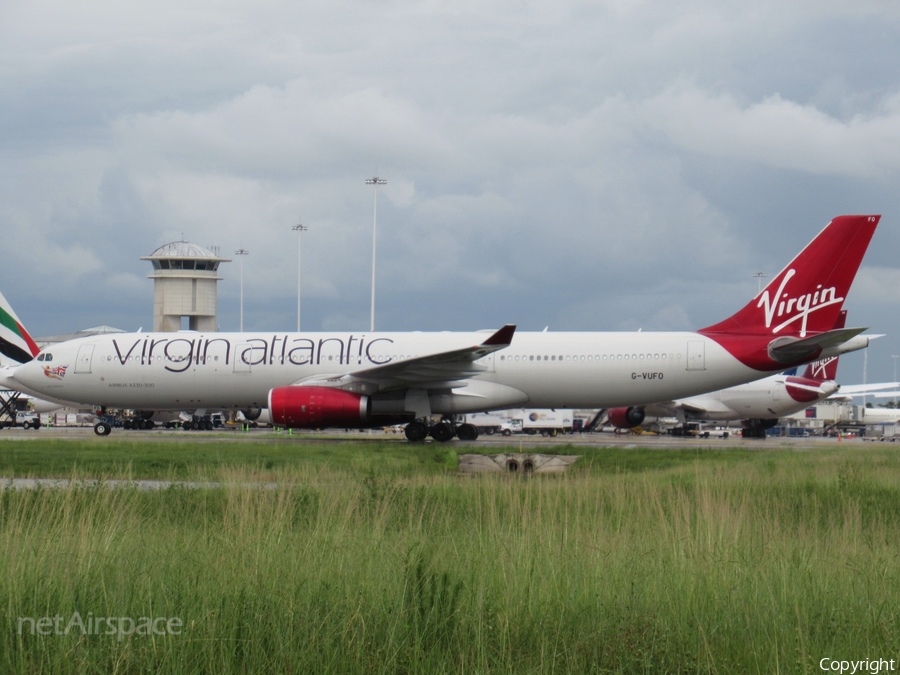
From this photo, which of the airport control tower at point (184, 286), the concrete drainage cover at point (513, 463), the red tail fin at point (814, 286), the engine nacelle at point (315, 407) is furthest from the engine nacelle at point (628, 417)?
the airport control tower at point (184, 286)

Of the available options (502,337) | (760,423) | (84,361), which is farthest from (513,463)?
(760,423)

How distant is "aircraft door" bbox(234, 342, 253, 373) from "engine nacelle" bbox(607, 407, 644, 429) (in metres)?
18.8

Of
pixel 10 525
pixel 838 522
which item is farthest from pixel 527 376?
pixel 10 525

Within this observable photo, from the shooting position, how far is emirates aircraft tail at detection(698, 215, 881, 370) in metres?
27.1

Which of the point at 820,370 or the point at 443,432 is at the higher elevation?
the point at 820,370

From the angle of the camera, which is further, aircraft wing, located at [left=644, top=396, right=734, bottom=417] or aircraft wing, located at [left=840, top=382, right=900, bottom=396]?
aircraft wing, located at [left=840, top=382, right=900, bottom=396]

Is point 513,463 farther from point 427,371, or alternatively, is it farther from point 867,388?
point 867,388

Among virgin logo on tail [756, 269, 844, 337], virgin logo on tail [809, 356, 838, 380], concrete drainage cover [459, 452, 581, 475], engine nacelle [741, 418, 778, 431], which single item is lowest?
concrete drainage cover [459, 452, 581, 475]

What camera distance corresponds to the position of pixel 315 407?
84.8 ft

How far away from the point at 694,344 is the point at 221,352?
1452 cm

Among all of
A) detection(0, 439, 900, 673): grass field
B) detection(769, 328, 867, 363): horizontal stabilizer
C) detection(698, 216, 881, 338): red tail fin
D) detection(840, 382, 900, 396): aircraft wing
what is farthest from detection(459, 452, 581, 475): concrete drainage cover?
detection(840, 382, 900, 396): aircraft wing

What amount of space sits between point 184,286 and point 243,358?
232ft

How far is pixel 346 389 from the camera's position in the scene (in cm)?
2708

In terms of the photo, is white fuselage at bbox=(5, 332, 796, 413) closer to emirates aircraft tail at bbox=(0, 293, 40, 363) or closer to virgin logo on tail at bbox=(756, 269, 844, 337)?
virgin logo on tail at bbox=(756, 269, 844, 337)
